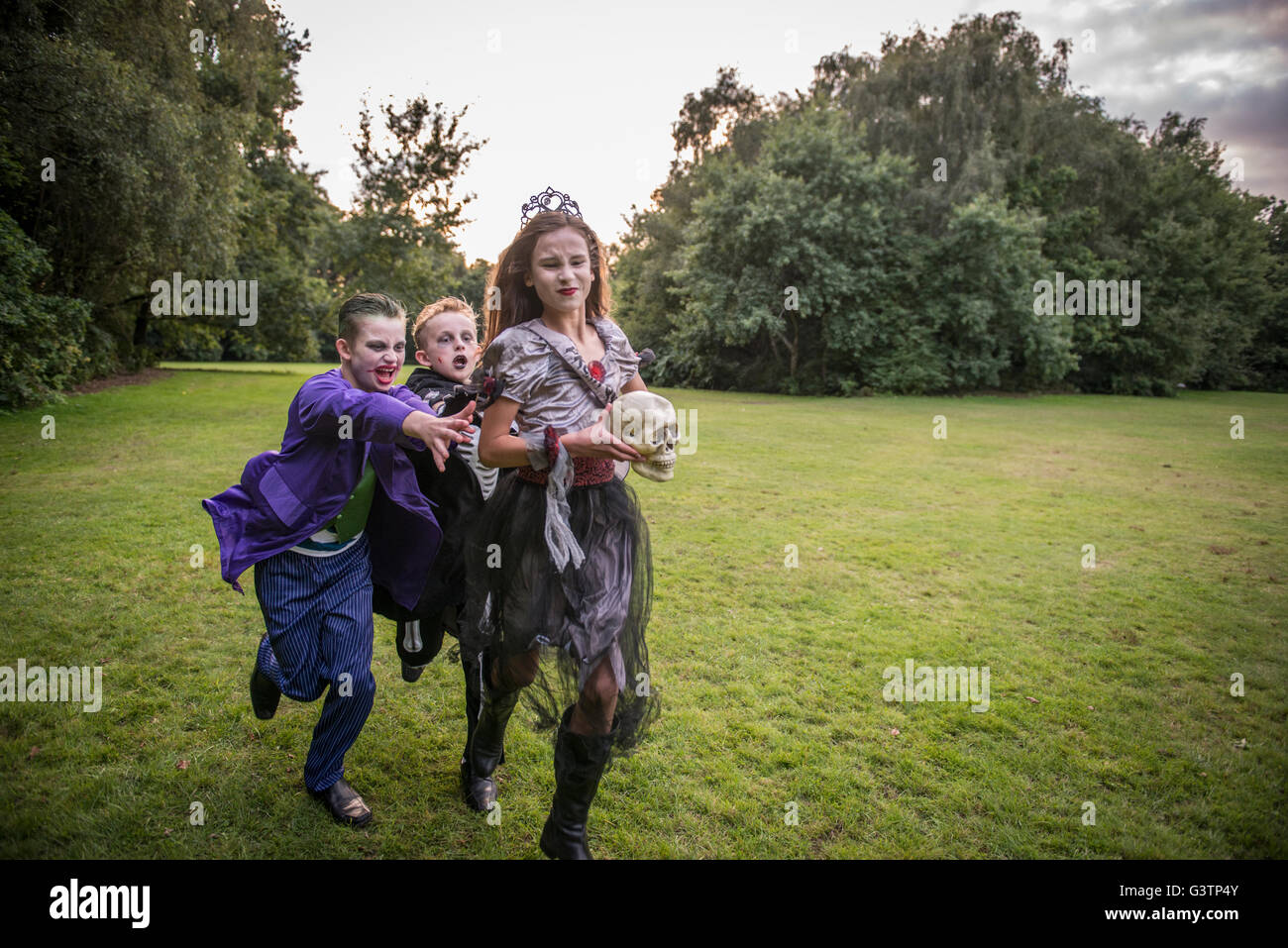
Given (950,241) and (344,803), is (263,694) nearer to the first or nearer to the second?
(344,803)

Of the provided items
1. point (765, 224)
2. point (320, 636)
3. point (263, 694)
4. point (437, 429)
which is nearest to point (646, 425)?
point (437, 429)

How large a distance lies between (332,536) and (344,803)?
1.21 metres

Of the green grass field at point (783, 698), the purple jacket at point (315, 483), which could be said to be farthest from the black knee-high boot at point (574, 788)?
the purple jacket at point (315, 483)

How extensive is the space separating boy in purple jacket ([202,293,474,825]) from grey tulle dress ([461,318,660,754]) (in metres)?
0.45

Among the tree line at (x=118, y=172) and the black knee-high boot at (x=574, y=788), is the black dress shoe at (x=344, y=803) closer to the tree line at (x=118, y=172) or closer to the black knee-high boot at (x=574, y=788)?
the black knee-high boot at (x=574, y=788)

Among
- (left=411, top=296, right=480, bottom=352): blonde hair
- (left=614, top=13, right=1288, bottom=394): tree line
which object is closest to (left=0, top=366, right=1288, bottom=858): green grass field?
(left=411, top=296, right=480, bottom=352): blonde hair

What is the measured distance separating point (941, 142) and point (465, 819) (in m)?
33.0

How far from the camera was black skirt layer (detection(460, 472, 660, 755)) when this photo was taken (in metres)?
2.61

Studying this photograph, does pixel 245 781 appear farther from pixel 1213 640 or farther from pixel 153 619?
pixel 1213 640

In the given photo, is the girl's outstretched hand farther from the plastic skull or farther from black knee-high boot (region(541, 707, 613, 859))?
black knee-high boot (region(541, 707, 613, 859))

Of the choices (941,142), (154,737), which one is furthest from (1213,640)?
(941,142)

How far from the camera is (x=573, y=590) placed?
2611mm
